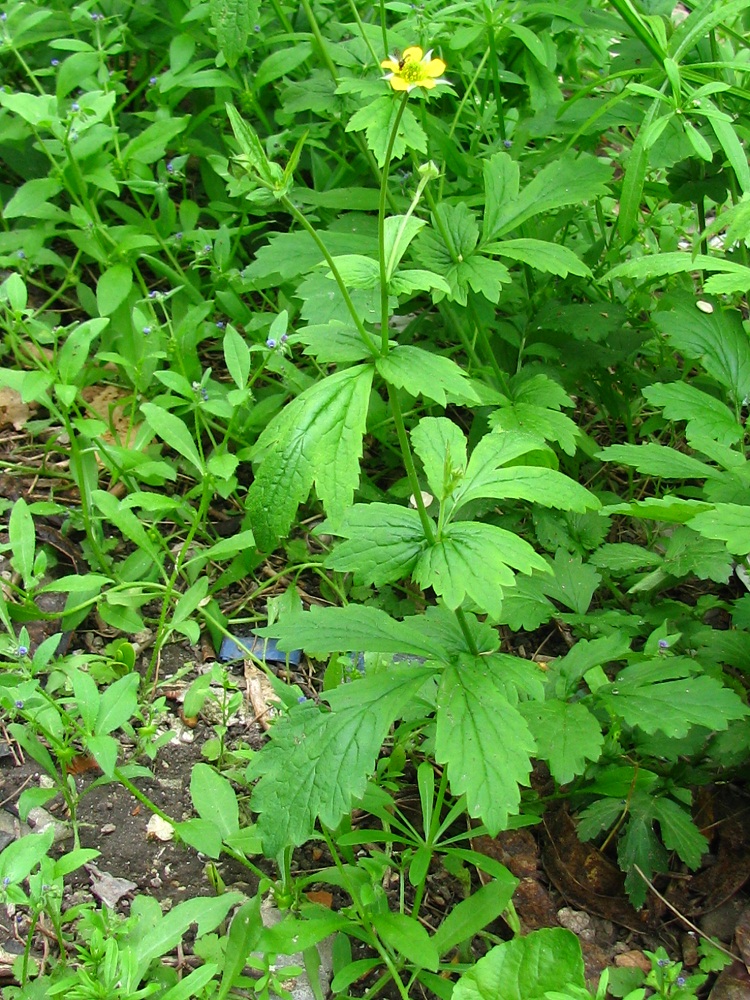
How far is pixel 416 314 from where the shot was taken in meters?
3.08

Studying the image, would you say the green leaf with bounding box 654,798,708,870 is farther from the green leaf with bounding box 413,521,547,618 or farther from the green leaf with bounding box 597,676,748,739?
the green leaf with bounding box 413,521,547,618

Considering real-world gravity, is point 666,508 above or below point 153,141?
below

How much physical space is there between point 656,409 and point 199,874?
194cm

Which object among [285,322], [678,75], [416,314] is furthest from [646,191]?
A: [285,322]

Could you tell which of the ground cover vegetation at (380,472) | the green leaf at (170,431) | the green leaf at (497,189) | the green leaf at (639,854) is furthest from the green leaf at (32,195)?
the green leaf at (639,854)

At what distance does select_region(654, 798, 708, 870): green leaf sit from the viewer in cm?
199

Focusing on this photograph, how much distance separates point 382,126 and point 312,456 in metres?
0.80

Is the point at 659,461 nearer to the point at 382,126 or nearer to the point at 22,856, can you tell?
the point at 382,126

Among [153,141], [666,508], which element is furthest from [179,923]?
[153,141]

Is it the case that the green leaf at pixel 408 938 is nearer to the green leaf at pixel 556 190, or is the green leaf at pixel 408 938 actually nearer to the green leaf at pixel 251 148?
the green leaf at pixel 251 148

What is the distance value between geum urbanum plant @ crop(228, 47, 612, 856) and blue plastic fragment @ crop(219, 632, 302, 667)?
2.25 feet

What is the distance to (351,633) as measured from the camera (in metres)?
1.80

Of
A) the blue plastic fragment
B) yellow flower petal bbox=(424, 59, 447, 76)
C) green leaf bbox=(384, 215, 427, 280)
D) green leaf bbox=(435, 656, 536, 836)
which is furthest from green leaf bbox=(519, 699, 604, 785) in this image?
yellow flower petal bbox=(424, 59, 447, 76)

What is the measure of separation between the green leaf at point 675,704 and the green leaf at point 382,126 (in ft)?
3.82
